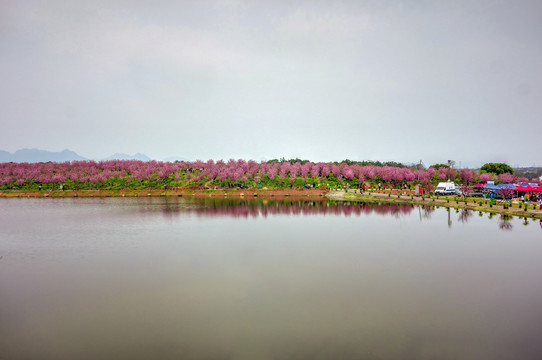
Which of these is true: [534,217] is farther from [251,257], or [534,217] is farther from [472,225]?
[251,257]

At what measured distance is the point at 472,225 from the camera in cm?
3891

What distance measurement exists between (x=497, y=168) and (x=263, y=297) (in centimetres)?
10511

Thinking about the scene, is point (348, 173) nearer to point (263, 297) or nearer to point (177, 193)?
point (177, 193)

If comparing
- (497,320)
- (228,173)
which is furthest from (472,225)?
(228,173)

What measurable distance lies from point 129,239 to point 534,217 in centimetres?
5245

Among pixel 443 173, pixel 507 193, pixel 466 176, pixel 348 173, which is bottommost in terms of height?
pixel 507 193

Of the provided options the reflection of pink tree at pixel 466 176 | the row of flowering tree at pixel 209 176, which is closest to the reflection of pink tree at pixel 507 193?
the row of flowering tree at pixel 209 176

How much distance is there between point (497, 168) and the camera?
93.8 metres

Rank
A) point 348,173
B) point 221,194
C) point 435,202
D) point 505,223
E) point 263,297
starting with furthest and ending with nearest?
point 348,173 → point 221,194 → point 435,202 → point 505,223 → point 263,297

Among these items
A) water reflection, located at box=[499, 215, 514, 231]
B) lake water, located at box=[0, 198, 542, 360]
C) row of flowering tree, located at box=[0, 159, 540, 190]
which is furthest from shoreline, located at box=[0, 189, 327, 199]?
lake water, located at box=[0, 198, 542, 360]

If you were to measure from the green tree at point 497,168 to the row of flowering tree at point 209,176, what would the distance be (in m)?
3.72

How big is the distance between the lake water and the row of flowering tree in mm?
61326

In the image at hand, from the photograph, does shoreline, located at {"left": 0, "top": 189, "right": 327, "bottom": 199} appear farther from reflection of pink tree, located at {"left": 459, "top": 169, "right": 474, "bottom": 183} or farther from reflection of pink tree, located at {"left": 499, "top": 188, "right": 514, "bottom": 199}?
reflection of pink tree, located at {"left": 459, "top": 169, "right": 474, "bottom": 183}

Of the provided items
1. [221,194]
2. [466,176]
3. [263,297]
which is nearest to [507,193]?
[466,176]
